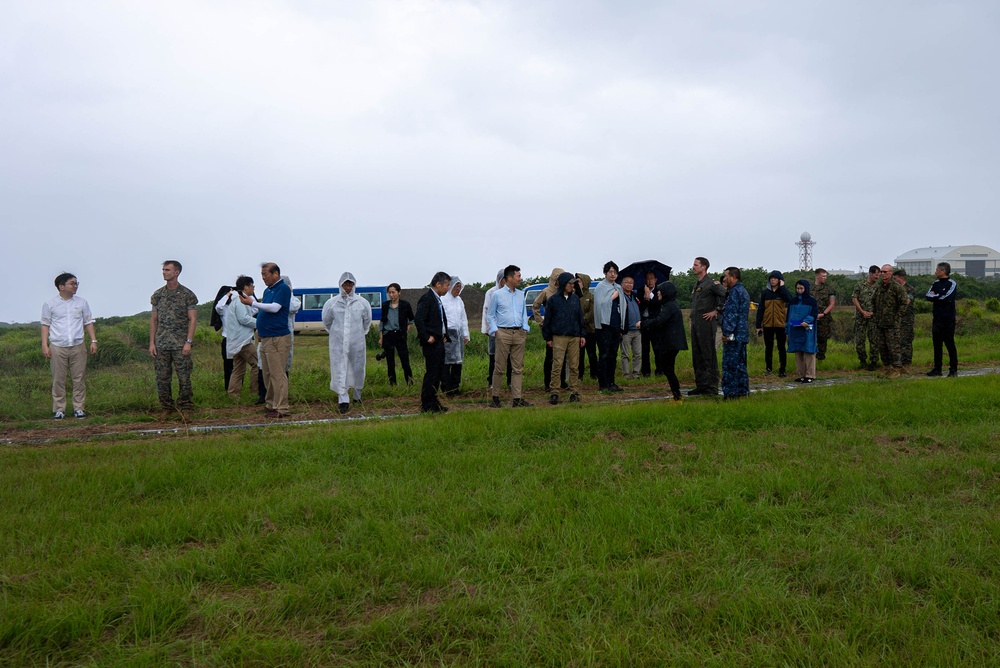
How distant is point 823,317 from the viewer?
12781mm

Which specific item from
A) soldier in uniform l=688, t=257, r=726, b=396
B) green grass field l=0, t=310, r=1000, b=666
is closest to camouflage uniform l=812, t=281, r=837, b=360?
soldier in uniform l=688, t=257, r=726, b=396

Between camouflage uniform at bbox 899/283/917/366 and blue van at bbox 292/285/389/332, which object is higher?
blue van at bbox 292/285/389/332

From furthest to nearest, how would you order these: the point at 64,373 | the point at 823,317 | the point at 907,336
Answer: the point at 823,317
the point at 907,336
the point at 64,373

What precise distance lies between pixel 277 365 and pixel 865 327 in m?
10.7

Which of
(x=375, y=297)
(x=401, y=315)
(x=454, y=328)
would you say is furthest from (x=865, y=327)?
(x=375, y=297)

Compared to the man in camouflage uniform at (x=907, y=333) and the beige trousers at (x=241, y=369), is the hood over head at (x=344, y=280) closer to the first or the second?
the beige trousers at (x=241, y=369)

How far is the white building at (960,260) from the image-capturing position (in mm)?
88600

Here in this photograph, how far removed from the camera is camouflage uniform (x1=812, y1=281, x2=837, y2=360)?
12203 mm

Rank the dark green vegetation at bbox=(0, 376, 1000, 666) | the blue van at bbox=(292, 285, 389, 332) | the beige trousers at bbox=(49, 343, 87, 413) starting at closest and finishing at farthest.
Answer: the dark green vegetation at bbox=(0, 376, 1000, 666), the beige trousers at bbox=(49, 343, 87, 413), the blue van at bbox=(292, 285, 389, 332)

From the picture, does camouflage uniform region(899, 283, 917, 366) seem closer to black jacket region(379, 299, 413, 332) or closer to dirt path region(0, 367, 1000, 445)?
dirt path region(0, 367, 1000, 445)

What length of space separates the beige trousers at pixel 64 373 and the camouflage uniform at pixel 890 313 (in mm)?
11738

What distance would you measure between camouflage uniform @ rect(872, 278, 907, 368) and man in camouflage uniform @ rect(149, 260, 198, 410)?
10305mm

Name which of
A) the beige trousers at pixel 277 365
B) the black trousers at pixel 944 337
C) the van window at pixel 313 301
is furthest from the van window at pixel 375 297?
the black trousers at pixel 944 337

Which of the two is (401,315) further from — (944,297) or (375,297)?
(375,297)
